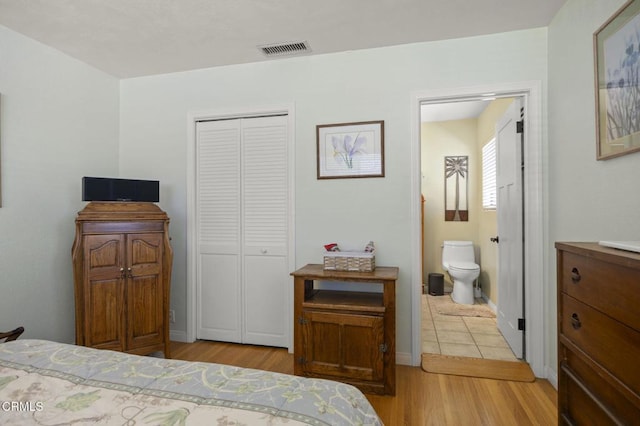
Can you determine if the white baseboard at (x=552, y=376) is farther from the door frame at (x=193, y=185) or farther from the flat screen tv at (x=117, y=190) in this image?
the flat screen tv at (x=117, y=190)

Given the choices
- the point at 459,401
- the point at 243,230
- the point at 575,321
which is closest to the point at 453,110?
the point at 243,230

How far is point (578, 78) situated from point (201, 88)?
9.44ft

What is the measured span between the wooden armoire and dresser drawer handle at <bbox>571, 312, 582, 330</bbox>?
257cm

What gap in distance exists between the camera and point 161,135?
3.13 metres

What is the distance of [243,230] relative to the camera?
2977 mm

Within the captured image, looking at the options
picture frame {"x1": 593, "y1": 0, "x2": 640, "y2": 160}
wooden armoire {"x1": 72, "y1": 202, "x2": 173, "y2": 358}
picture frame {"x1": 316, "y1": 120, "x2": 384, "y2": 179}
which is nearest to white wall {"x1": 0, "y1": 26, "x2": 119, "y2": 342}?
wooden armoire {"x1": 72, "y1": 202, "x2": 173, "y2": 358}

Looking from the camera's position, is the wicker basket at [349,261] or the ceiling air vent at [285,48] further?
the ceiling air vent at [285,48]

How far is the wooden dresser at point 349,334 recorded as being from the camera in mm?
2117

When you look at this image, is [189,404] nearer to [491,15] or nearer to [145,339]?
[145,339]

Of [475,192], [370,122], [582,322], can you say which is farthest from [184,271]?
[475,192]

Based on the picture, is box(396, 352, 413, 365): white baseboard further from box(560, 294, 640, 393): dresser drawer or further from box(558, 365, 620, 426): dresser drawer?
box(560, 294, 640, 393): dresser drawer

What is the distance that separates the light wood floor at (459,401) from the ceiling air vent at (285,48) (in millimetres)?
2537

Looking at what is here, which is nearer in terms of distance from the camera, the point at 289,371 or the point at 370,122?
the point at 289,371
